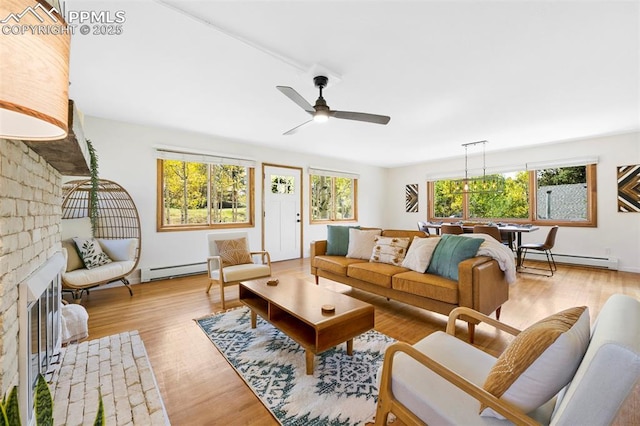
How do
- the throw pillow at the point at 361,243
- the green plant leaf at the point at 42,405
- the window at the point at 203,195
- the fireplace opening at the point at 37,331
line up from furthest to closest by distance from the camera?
1. the window at the point at 203,195
2. the throw pillow at the point at 361,243
3. the fireplace opening at the point at 37,331
4. the green plant leaf at the point at 42,405

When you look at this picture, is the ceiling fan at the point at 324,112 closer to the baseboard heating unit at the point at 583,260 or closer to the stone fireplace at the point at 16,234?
the stone fireplace at the point at 16,234

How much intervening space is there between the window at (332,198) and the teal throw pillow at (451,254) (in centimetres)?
382

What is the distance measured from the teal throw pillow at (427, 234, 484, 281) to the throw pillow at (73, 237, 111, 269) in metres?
3.85

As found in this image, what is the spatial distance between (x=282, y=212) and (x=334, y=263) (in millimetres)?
2529

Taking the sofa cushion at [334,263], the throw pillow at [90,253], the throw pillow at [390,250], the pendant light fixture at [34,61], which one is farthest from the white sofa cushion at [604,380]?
the throw pillow at [90,253]

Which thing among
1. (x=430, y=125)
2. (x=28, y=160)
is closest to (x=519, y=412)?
(x=28, y=160)

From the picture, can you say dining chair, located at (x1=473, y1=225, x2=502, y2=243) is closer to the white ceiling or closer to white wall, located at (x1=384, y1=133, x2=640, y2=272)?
the white ceiling

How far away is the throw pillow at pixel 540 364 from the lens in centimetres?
85

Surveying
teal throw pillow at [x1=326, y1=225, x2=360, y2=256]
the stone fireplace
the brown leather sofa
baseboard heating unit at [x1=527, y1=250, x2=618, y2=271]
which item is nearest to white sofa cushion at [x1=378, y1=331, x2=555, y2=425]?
the brown leather sofa

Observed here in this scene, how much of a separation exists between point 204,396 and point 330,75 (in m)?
2.68

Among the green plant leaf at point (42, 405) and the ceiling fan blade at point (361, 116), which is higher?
the ceiling fan blade at point (361, 116)

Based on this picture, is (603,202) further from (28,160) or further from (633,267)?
(28,160)

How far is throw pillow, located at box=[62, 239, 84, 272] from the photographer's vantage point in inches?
119

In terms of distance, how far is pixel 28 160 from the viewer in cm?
137
